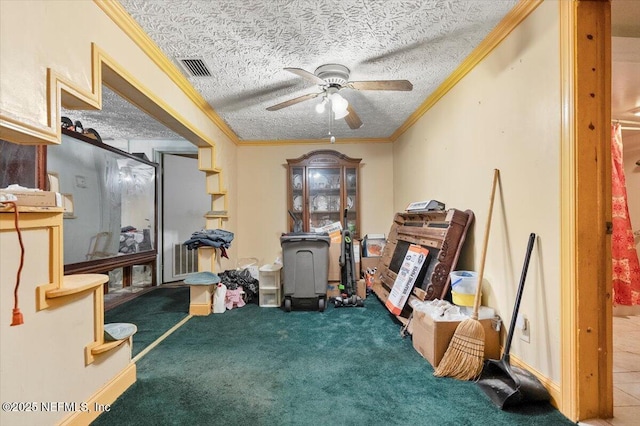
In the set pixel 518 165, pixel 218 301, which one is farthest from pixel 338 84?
pixel 218 301

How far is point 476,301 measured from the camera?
6.11 ft

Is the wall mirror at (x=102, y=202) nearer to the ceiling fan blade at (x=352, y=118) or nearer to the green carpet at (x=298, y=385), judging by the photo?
the green carpet at (x=298, y=385)

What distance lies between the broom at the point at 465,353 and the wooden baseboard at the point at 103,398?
193cm

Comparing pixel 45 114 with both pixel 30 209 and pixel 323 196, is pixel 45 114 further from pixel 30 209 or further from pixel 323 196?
pixel 323 196

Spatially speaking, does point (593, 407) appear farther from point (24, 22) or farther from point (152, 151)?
point (152, 151)

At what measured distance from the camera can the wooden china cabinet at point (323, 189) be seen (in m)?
4.36

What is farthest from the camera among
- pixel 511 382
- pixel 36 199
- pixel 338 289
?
pixel 338 289

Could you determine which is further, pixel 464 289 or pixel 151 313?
pixel 151 313

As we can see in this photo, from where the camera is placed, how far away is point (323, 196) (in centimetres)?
448

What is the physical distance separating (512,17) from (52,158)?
390cm

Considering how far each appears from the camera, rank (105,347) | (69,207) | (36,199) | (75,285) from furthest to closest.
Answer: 1. (69,207)
2. (105,347)
3. (75,285)
4. (36,199)

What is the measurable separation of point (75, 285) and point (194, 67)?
1.83 m

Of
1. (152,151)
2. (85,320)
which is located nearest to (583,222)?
(85,320)

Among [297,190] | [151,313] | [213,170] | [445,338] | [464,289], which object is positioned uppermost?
[213,170]
